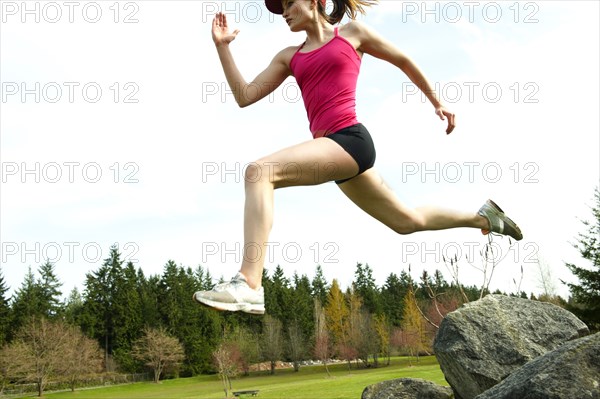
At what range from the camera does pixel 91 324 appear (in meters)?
69.8

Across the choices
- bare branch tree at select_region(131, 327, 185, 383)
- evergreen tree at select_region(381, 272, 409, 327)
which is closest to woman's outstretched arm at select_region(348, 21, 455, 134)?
bare branch tree at select_region(131, 327, 185, 383)

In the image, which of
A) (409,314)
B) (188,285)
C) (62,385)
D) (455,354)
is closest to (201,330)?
(188,285)

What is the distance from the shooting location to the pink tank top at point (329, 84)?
3.75 metres

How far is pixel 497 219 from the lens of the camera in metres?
5.38

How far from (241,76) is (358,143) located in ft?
3.36

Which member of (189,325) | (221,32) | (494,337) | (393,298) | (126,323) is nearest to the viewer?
(221,32)

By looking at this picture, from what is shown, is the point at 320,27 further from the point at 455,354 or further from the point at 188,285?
the point at 188,285

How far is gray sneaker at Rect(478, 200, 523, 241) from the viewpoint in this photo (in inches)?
209

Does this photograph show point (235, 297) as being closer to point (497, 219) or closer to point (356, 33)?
point (356, 33)

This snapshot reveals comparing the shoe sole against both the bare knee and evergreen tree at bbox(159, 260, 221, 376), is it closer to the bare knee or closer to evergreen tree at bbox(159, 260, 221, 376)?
the bare knee

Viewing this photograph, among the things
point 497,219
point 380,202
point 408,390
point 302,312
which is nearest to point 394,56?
point 380,202

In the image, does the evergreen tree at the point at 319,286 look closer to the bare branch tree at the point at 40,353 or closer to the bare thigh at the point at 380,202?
the bare branch tree at the point at 40,353

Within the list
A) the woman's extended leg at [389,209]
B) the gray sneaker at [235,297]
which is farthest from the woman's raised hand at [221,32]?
the gray sneaker at [235,297]

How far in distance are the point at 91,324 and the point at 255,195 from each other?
72.0 meters
